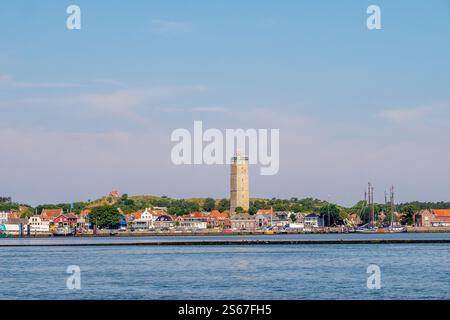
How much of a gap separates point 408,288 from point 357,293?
17.3 feet

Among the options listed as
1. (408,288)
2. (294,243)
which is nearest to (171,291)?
(408,288)

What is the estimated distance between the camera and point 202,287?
5722 cm

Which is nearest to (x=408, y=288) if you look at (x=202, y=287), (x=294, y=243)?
(x=202, y=287)

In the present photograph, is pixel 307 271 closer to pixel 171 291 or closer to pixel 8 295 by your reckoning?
pixel 171 291
